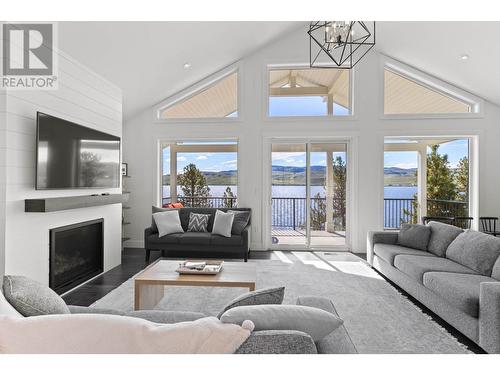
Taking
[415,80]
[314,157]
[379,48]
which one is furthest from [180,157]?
[415,80]

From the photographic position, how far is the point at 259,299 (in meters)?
1.39

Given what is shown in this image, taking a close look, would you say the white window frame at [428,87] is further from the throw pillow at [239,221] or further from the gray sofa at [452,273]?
the throw pillow at [239,221]

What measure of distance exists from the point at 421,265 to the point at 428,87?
4090 mm

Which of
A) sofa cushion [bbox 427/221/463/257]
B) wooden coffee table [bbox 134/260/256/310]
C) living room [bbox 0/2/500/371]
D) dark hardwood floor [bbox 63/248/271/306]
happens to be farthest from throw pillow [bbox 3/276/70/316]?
sofa cushion [bbox 427/221/463/257]

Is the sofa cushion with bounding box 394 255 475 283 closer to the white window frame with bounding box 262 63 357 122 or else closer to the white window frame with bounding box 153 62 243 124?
the white window frame with bounding box 262 63 357 122

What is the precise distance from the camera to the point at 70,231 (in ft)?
11.5

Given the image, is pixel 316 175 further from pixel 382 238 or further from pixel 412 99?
pixel 412 99

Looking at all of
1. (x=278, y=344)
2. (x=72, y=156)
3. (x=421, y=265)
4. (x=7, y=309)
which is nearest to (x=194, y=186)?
(x=72, y=156)

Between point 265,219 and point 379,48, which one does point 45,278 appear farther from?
point 379,48

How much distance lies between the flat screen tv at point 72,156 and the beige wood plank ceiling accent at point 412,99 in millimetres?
4907

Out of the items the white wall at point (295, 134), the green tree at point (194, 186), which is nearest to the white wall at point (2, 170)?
the white wall at point (295, 134)

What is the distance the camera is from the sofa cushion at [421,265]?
2.84 metres

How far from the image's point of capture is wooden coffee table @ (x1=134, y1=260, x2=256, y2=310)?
2623 millimetres
